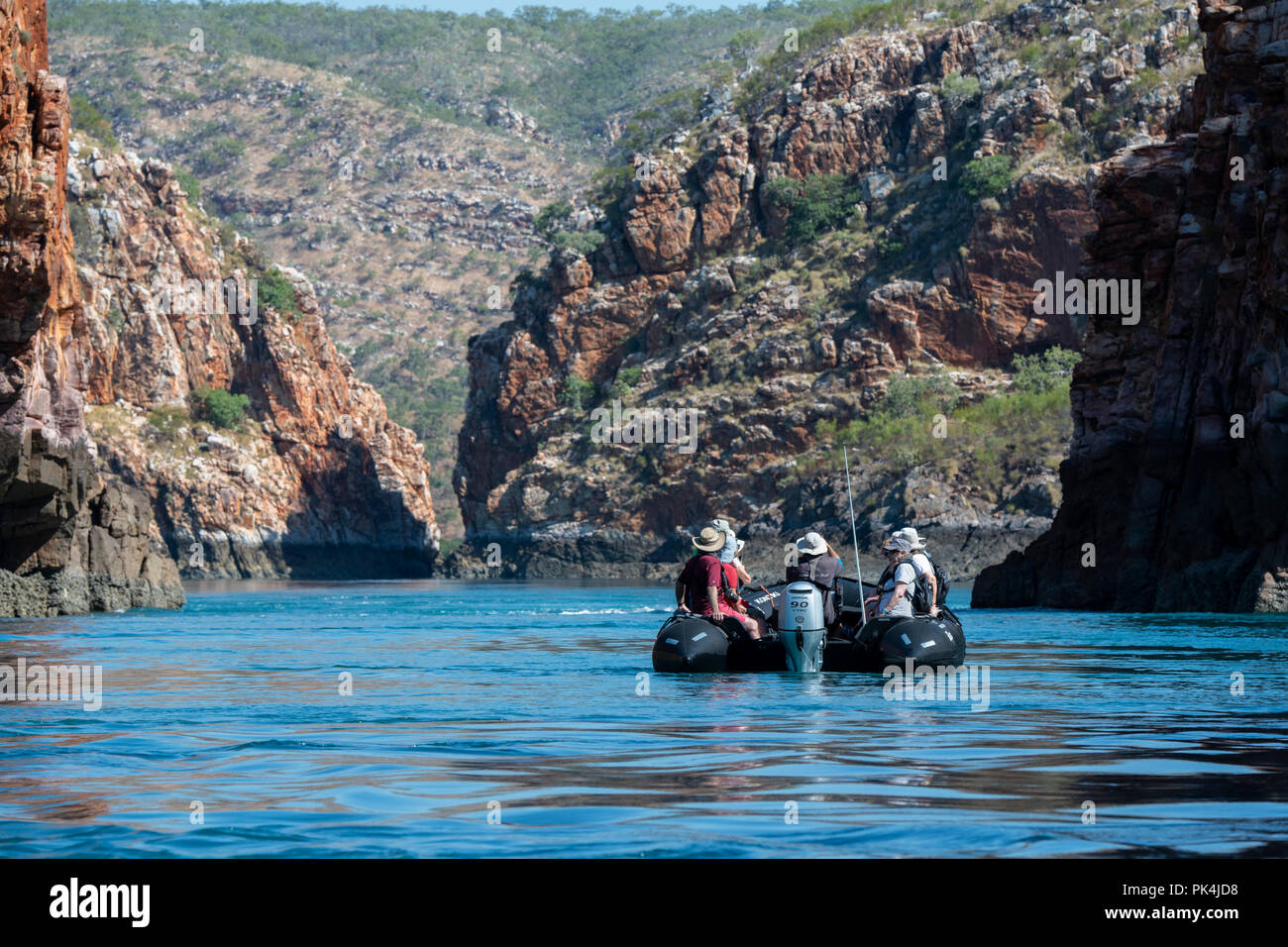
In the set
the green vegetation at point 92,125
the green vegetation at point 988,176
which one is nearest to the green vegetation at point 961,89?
the green vegetation at point 988,176

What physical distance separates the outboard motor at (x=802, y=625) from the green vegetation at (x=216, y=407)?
122 m

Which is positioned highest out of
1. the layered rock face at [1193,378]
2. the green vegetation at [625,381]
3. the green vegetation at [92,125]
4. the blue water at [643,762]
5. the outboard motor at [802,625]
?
the green vegetation at [92,125]

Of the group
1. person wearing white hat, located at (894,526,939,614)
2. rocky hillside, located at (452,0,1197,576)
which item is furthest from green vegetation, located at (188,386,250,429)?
person wearing white hat, located at (894,526,939,614)

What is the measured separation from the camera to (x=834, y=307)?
119 meters

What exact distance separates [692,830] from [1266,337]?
3773 cm

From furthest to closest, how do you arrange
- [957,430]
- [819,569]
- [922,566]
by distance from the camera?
[957,430]
[819,569]
[922,566]

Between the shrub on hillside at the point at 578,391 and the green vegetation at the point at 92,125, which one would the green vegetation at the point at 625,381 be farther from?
the green vegetation at the point at 92,125

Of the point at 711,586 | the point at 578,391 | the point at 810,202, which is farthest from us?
the point at 578,391

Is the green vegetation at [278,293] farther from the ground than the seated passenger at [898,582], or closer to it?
farther from the ground

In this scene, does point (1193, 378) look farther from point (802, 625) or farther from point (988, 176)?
point (988, 176)

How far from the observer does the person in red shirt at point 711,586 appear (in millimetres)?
24766

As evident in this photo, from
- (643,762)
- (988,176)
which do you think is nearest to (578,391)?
(988,176)

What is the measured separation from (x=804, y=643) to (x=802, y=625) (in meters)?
0.29

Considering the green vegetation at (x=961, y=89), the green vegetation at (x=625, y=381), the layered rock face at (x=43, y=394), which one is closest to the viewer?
the layered rock face at (x=43, y=394)
